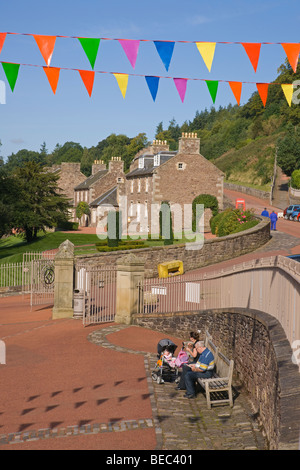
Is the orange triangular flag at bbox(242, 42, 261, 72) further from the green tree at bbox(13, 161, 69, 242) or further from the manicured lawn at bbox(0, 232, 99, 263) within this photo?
the green tree at bbox(13, 161, 69, 242)

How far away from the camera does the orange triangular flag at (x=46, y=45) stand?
1262cm

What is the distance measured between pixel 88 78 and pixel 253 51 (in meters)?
4.17

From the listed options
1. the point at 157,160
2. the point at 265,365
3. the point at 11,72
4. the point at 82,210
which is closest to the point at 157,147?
the point at 157,160

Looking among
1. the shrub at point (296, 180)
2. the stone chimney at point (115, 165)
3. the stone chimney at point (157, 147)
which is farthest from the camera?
the stone chimney at point (115, 165)

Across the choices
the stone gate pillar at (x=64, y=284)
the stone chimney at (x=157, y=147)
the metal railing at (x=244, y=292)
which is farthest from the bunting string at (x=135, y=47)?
the stone chimney at (x=157, y=147)

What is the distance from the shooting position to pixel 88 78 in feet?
44.8

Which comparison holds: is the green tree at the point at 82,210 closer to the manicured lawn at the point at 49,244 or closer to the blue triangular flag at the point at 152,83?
the manicured lawn at the point at 49,244

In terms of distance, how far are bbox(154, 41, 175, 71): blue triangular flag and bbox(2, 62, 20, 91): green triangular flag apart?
3561mm

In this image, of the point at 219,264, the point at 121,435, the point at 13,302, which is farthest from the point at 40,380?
the point at 219,264

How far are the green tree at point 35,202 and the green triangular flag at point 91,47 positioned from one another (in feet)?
121

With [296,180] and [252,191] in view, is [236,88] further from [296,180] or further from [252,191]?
[252,191]

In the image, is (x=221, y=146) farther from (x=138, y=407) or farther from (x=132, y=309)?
(x=138, y=407)

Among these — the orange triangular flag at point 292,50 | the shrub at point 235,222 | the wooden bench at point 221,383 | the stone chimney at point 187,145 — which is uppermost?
the stone chimney at point 187,145

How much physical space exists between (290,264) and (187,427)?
10.3 ft
